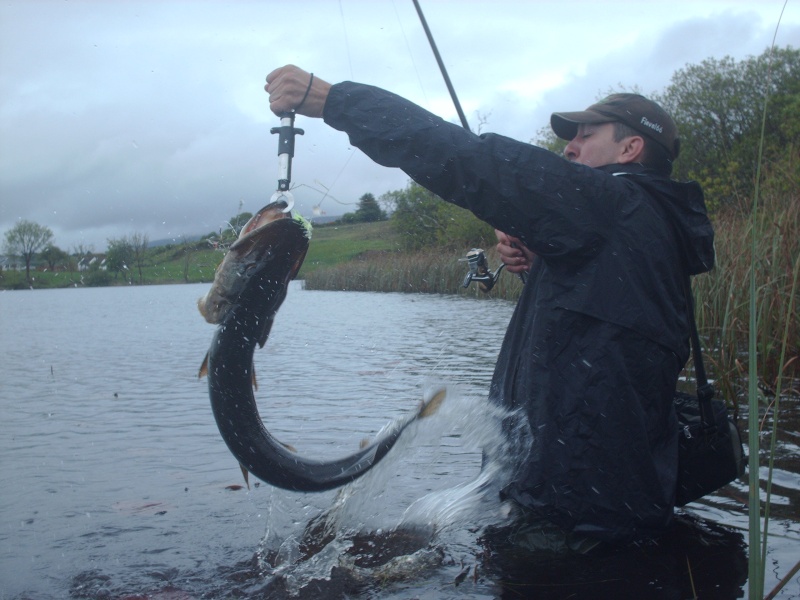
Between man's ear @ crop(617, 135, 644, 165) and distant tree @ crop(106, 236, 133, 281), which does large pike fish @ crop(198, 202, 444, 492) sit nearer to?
man's ear @ crop(617, 135, 644, 165)

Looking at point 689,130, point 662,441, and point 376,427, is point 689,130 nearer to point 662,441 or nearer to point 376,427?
point 376,427

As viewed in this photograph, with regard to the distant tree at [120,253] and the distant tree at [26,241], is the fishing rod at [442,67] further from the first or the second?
the distant tree at [26,241]

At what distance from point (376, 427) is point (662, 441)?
334 centimetres

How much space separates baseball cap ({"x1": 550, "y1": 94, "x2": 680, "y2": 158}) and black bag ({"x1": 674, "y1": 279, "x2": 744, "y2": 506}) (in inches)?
34.7

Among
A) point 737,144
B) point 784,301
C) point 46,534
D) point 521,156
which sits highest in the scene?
point 737,144

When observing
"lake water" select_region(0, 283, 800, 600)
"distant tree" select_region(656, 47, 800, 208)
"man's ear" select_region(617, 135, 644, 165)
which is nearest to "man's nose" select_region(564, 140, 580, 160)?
"man's ear" select_region(617, 135, 644, 165)

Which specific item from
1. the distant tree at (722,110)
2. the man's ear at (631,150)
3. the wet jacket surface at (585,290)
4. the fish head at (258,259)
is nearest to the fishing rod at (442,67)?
the man's ear at (631,150)

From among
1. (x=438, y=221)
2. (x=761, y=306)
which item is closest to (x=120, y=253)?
Answer: (x=761, y=306)

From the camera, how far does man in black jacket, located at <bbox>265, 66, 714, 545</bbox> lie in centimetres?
274

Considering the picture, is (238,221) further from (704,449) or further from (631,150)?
(704,449)

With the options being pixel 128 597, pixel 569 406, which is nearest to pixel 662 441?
pixel 569 406

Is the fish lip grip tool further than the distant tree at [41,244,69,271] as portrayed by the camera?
No

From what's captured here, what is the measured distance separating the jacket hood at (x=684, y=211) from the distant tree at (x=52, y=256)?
1019cm

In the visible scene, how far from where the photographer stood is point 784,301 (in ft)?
19.4
